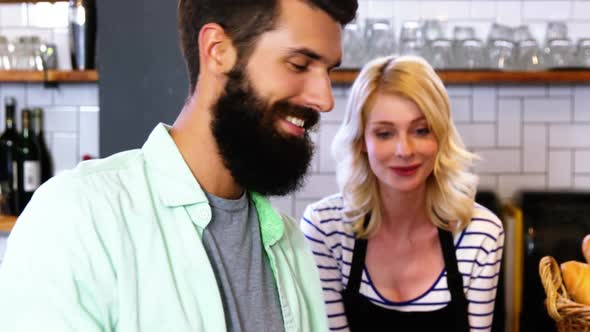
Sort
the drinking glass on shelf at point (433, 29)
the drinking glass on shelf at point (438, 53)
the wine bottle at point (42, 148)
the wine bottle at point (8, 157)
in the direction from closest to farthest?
the drinking glass on shelf at point (438, 53)
the drinking glass on shelf at point (433, 29)
the wine bottle at point (8, 157)
the wine bottle at point (42, 148)

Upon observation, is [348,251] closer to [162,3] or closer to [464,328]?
[464,328]

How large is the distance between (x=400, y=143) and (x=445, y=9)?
1.32 m

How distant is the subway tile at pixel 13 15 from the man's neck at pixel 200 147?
7.93 feet

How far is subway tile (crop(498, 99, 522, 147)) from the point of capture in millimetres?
3066

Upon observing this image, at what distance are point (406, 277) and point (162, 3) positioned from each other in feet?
3.08

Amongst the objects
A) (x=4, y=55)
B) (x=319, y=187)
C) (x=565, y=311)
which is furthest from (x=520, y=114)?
(x=4, y=55)

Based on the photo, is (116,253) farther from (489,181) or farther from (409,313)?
(489,181)

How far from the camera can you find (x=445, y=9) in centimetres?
308

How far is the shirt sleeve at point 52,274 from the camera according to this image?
884 mm

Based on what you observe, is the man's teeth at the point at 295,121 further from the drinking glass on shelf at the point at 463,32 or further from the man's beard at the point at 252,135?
the drinking glass on shelf at the point at 463,32

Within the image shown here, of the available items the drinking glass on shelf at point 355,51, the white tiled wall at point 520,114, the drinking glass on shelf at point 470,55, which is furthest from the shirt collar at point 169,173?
the white tiled wall at point 520,114

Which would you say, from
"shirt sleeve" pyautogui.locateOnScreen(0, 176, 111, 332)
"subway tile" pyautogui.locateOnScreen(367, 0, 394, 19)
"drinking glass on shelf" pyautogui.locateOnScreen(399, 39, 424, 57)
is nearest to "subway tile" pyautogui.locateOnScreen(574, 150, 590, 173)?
"drinking glass on shelf" pyautogui.locateOnScreen(399, 39, 424, 57)

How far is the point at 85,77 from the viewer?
293cm

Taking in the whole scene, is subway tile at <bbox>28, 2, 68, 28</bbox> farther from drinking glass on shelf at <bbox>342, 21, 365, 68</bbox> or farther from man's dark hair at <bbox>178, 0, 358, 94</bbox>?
man's dark hair at <bbox>178, 0, 358, 94</bbox>
